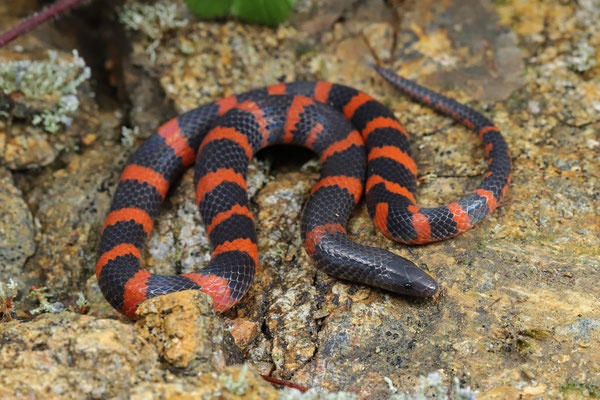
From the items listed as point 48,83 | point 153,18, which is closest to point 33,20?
point 48,83

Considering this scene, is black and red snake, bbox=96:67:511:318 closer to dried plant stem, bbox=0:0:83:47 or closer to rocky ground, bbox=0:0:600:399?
rocky ground, bbox=0:0:600:399

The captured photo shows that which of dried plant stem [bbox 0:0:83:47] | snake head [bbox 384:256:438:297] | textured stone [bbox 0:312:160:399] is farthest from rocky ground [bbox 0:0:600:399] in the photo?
dried plant stem [bbox 0:0:83:47]

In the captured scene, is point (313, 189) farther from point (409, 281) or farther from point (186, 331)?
point (186, 331)

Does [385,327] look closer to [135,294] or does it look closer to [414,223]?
[414,223]

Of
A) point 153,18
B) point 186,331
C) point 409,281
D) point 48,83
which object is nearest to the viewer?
point 186,331

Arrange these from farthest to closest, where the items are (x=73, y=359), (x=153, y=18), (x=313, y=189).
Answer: (x=153, y=18) < (x=313, y=189) < (x=73, y=359)

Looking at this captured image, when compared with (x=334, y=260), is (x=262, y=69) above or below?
above

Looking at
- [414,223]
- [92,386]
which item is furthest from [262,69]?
[92,386]

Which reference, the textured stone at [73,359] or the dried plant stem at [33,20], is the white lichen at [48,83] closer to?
the dried plant stem at [33,20]

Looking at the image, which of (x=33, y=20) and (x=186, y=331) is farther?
(x=33, y=20)
